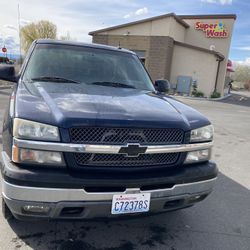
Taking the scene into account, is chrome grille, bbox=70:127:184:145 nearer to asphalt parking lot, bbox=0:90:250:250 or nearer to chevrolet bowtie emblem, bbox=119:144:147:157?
chevrolet bowtie emblem, bbox=119:144:147:157

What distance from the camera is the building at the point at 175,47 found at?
83.4ft

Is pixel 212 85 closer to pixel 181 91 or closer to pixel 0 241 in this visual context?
pixel 181 91

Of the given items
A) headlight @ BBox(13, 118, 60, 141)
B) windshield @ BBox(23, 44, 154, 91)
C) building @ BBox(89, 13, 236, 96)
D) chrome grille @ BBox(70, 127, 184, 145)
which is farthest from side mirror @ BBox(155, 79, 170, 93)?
building @ BBox(89, 13, 236, 96)

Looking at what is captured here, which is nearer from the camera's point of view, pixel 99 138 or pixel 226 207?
pixel 99 138

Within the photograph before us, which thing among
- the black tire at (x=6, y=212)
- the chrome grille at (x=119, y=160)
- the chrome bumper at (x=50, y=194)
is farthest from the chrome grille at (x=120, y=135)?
the black tire at (x=6, y=212)

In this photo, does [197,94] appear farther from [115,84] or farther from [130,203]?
[130,203]

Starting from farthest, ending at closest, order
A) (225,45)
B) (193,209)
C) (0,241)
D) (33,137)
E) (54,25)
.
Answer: (54,25), (225,45), (193,209), (0,241), (33,137)

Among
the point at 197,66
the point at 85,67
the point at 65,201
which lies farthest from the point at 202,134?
the point at 197,66

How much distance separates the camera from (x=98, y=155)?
8.35 ft

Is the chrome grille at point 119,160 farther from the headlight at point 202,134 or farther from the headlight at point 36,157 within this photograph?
the headlight at point 202,134

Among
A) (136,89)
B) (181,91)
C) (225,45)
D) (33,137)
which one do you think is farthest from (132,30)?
(33,137)

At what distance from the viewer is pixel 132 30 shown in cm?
2698

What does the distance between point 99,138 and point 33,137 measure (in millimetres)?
505

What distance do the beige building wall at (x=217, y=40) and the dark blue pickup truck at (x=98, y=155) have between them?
27388mm
